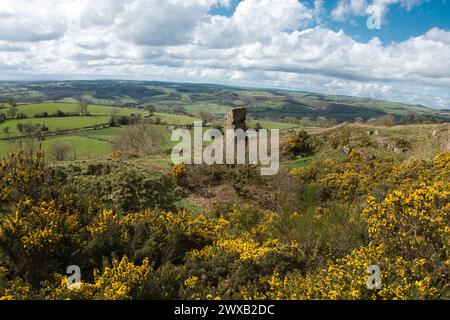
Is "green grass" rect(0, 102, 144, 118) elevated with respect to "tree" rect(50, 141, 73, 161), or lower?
elevated

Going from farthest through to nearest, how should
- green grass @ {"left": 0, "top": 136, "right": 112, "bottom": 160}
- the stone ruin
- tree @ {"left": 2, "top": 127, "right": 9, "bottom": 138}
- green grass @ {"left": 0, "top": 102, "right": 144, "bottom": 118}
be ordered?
green grass @ {"left": 0, "top": 102, "right": 144, "bottom": 118}
tree @ {"left": 2, "top": 127, "right": 9, "bottom": 138}
green grass @ {"left": 0, "top": 136, "right": 112, "bottom": 160}
the stone ruin

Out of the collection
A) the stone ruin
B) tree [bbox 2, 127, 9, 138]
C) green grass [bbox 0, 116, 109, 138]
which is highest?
the stone ruin

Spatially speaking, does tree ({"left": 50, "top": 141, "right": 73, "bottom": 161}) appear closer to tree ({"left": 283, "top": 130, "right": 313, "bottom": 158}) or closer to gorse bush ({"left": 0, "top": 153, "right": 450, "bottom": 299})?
tree ({"left": 283, "top": 130, "right": 313, "bottom": 158})

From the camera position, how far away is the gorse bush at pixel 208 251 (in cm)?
533

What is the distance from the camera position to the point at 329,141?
2716cm

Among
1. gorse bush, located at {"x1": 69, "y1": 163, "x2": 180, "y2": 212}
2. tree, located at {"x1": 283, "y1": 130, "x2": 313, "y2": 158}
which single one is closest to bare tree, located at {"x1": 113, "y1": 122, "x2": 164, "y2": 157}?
tree, located at {"x1": 283, "y1": 130, "x2": 313, "y2": 158}

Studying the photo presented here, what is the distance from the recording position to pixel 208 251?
7.30m

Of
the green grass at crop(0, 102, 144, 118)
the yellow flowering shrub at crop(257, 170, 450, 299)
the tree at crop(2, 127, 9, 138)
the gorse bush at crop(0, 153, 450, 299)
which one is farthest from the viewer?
the green grass at crop(0, 102, 144, 118)

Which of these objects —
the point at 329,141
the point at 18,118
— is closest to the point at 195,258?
the point at 329,141

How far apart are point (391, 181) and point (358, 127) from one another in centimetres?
1294

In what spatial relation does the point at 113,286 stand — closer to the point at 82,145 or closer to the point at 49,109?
the point at 82,145

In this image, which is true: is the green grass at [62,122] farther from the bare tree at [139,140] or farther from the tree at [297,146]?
the tree at [297,146]

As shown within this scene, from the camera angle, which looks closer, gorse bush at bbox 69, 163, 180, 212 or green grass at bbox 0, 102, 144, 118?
gorse bush at bbox 69, 163, 180, 212

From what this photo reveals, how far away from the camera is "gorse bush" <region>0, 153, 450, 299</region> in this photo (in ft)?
17.5
